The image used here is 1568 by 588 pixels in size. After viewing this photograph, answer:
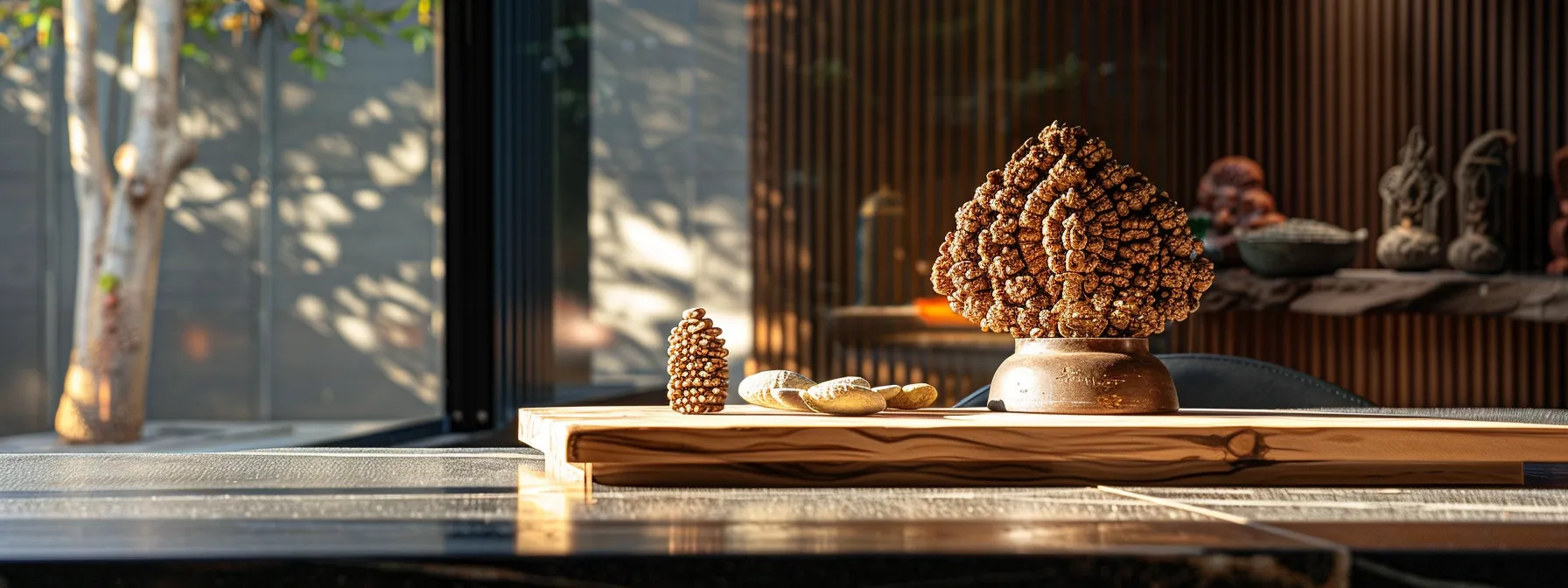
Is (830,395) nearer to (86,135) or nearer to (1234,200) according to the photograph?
(1234,200)

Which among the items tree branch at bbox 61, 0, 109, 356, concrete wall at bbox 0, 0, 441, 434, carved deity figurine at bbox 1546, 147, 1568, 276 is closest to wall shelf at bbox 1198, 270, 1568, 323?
carved deity figurine at bbox 1546, 147, 1568, 276

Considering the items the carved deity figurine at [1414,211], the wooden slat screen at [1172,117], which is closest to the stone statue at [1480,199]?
the carved deity figurine at [1414,211]

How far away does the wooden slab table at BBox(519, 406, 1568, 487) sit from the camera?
726 mm

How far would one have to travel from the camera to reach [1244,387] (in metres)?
1.52

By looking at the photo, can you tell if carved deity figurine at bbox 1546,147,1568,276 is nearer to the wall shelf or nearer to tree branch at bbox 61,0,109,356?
the wall shelf

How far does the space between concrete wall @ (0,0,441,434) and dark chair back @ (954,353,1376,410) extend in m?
4.67

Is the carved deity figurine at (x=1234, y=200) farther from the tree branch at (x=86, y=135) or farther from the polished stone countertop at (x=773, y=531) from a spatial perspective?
the tree branch at (x=86, y=135)

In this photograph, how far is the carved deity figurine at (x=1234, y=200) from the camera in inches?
152

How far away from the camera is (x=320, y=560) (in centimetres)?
48

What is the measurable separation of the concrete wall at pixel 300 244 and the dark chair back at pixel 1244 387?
467cm

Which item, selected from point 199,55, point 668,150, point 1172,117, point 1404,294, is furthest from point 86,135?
point 1404,294

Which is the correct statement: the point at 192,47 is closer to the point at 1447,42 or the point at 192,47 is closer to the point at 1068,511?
the point at 1447,42

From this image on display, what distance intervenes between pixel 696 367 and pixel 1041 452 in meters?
0.25

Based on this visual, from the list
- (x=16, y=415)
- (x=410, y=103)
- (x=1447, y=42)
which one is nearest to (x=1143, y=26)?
(x=1447, y=42)
